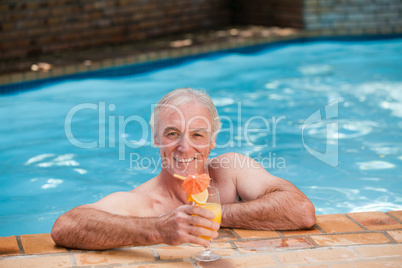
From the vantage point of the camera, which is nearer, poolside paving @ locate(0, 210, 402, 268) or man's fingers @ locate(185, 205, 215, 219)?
man's fingers @ locate(185, 205, 215, 219)

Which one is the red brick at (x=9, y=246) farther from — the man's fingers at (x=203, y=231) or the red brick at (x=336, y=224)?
the red brick at (x=336, y=224)

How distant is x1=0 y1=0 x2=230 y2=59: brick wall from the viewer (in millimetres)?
9289

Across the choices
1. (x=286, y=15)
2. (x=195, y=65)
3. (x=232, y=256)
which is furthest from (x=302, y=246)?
(x=286, y=15)

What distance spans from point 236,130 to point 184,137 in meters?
3.69

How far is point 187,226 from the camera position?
8.45 feet

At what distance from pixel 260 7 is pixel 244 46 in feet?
7.17

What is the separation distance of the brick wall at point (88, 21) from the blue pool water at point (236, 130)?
4.99ft

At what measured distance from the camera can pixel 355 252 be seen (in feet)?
9.32

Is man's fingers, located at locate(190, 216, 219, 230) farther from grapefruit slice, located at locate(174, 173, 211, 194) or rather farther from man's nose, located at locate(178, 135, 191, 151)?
man's nose, located at locate(178, 135, 191, 151)

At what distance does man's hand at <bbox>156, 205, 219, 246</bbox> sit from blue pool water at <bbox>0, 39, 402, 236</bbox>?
212 cm

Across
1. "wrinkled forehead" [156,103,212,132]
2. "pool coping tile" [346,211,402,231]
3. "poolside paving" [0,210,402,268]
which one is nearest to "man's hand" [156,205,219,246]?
"poolside paving" [0,210,402,268]

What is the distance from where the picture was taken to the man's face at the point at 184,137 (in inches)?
121

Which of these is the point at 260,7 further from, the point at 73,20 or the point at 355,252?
the point at 355,252

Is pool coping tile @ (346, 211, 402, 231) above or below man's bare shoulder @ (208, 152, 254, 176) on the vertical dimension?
below
